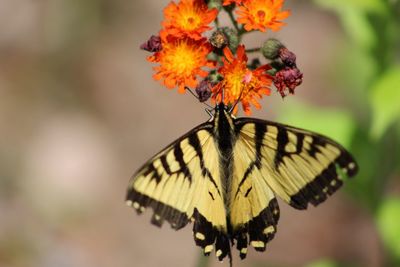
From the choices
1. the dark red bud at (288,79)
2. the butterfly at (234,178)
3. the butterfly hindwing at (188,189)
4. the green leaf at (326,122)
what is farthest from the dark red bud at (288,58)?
the green leaf at (326,122)

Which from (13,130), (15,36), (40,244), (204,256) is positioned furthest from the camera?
(15,36)

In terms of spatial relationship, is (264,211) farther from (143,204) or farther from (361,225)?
(361,225)

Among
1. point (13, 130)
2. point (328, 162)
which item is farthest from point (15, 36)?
point (328, 162)

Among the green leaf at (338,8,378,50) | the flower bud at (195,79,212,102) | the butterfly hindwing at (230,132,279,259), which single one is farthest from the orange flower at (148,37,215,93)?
the green leaf at (338,8,378,50)

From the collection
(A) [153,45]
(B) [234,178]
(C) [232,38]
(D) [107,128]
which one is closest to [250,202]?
(B) [234,178]

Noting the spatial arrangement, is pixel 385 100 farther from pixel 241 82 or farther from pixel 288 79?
pixel 241 82
